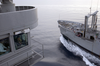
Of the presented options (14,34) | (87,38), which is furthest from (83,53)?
(14,34)

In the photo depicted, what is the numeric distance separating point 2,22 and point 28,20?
5.94 ft

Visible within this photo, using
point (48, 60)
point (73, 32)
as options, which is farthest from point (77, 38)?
point (48, 60)

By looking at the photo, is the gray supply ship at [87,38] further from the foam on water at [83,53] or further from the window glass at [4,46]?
the window glass at [4,46]

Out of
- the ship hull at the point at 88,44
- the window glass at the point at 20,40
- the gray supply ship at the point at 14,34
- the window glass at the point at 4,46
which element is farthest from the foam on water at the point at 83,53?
the window glass at the point at 4,46

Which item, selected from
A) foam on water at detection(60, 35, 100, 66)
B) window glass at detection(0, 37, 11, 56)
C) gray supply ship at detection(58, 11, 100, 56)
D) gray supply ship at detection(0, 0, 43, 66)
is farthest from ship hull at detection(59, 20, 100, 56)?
window glass at detection(0, 37, 11, 56)

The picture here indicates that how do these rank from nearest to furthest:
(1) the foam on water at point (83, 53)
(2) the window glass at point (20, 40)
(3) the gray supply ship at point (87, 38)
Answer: (2) the window glass at point (20, 40)
(1) the foam on water at point (83, 53)
(3) the gray supply ship at point (87, 38)

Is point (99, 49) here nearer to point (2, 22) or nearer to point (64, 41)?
point (64, 41)

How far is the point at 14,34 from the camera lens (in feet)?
20.1

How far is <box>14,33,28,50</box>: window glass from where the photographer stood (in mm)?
6595

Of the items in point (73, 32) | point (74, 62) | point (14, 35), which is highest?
point (14, 35)

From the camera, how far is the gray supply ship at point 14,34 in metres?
5.67

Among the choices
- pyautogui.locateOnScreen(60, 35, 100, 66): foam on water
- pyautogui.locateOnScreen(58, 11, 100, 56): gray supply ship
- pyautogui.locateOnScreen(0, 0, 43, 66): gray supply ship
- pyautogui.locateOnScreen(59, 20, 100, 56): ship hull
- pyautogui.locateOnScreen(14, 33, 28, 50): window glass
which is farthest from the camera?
pyautogui.locateOnScreen(58, 11, 100, 56): gray supply ship

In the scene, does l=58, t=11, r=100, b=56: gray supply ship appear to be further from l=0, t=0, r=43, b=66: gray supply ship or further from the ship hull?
l=0, t=0, r=43, b=66: gray supply ship

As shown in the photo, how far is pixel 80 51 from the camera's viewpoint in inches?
799
